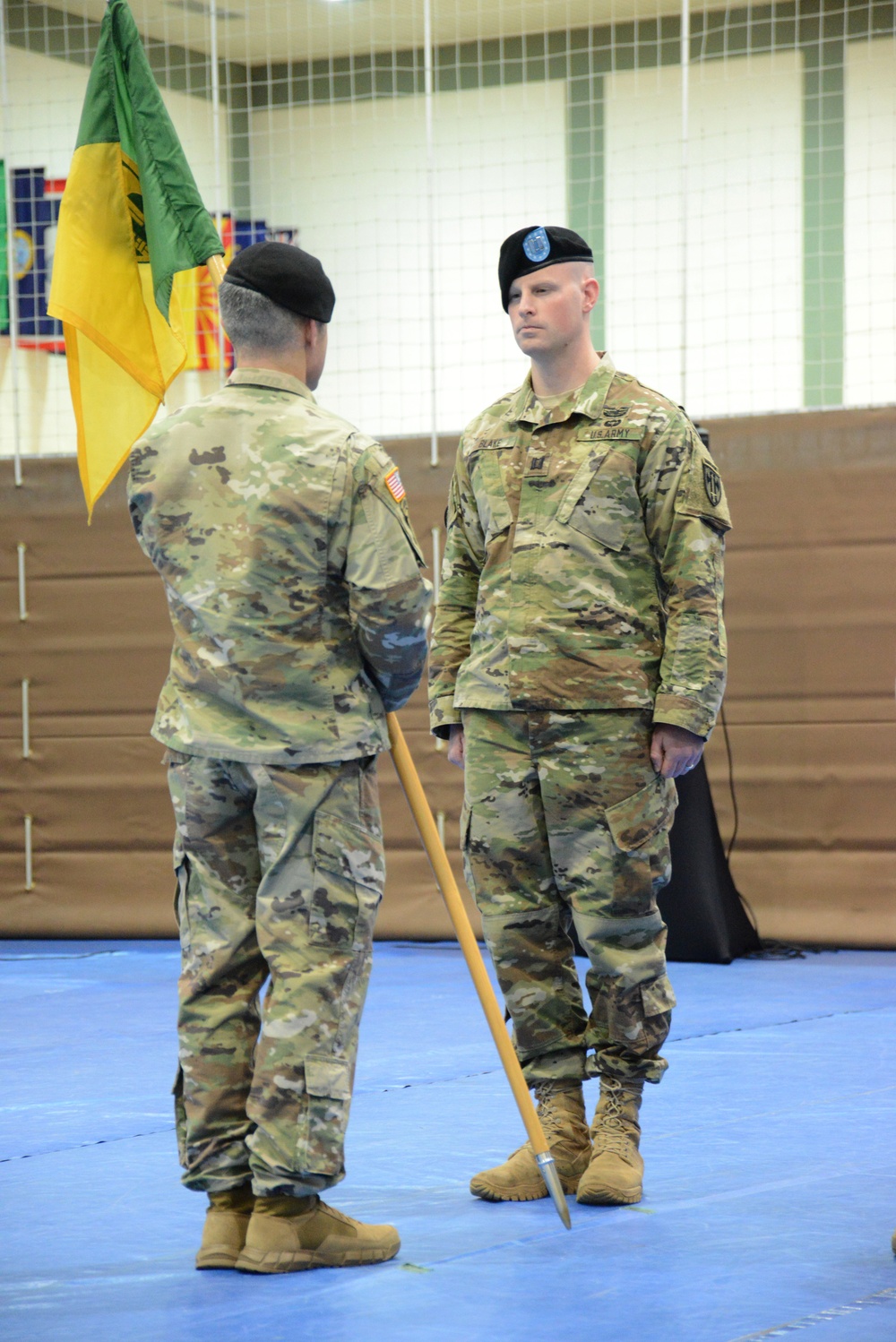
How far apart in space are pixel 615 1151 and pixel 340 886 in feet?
2.58

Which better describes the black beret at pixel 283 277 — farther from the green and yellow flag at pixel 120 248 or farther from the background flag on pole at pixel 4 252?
the background flag on pole at pixel 4 252

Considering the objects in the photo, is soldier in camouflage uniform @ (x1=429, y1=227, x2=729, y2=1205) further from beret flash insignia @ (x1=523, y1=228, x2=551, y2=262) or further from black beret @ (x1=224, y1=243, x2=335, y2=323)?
black beret @ (x1=224, y1=243, x2=335, y2=323)

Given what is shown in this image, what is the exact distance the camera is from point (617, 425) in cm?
267

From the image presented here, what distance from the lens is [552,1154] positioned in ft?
8.71

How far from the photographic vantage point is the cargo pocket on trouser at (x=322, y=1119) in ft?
7.04

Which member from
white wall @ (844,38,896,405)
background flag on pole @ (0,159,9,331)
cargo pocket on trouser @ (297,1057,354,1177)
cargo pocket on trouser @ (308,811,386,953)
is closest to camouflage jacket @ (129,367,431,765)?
cargo pocket on trouser @ (308,811,386,953)

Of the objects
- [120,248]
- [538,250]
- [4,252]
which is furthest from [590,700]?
[4,252]

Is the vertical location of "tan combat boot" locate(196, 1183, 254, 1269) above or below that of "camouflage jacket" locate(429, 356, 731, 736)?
below

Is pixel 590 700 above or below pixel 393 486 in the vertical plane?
below

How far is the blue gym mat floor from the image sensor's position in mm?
2018

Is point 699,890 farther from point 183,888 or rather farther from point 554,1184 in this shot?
point 183,888

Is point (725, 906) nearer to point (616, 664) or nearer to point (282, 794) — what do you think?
point (616, 664)

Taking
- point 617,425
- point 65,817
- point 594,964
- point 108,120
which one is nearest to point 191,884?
point 594,964

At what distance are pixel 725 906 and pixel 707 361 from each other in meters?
4.29
